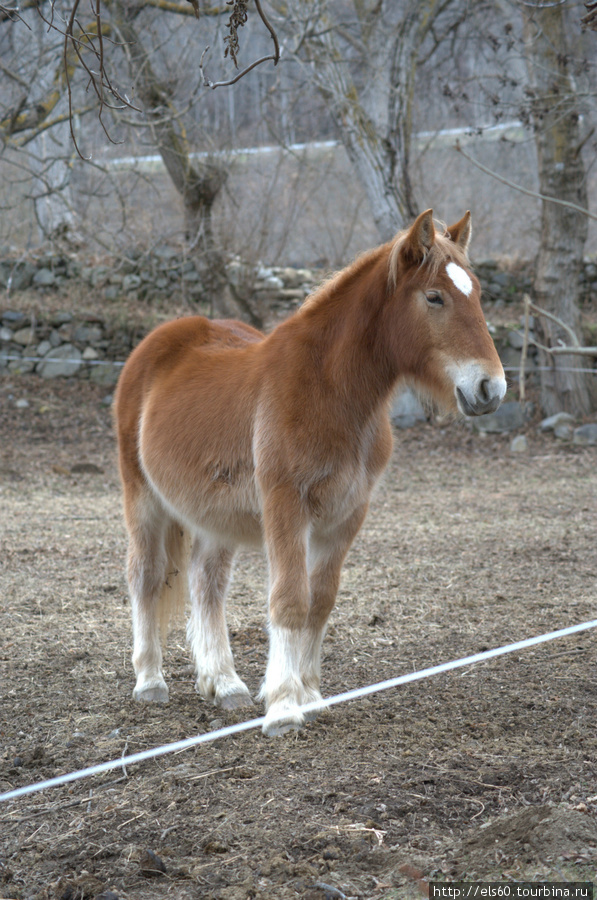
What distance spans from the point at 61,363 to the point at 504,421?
24.6ft

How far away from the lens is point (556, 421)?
1158cm

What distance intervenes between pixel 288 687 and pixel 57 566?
354 centimetres

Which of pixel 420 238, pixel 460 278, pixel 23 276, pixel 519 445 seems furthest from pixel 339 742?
pixel 23 276

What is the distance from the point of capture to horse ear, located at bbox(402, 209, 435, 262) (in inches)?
122

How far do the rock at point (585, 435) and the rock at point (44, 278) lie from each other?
9585 millimetres

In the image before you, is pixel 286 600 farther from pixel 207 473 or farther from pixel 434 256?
pixel 434 256

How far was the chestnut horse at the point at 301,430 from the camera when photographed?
3.17 m

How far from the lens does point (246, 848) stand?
7.88ft

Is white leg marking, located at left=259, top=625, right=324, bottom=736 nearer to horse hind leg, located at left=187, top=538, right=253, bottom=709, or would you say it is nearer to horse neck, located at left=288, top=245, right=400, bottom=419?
horse hind leg, located at left=187, top=538, right=253, bottom=709

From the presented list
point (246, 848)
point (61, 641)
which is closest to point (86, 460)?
point (61, 641)

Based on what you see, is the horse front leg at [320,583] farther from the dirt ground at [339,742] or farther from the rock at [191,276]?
the rock at [191,276]

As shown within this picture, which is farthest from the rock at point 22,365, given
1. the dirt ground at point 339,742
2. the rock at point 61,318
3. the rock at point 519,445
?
the rock at point 519,445

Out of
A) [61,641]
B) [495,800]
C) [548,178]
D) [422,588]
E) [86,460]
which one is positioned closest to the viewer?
[495,800]

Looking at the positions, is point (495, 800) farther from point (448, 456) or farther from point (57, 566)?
point (448, 456)
